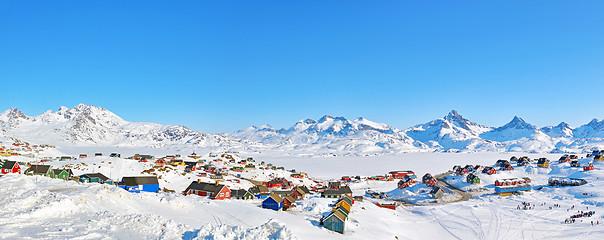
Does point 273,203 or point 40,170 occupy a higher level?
point 40,170

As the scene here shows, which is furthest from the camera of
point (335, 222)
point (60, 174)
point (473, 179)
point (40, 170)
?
point (473, 179)

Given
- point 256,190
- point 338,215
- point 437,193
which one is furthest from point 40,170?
point 437,193

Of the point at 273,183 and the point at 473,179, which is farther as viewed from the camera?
the point at 473,179

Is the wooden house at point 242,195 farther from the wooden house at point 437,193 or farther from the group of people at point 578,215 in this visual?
the group of people at point 578,215

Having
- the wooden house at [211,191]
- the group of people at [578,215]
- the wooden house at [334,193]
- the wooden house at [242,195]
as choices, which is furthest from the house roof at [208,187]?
the group of people at [578,215]

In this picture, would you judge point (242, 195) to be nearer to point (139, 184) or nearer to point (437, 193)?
point (139, 184)

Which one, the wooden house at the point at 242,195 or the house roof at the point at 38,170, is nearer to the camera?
the house roof at the point at 38,170

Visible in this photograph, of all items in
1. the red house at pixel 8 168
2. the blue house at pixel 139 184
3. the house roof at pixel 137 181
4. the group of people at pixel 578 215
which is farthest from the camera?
the red house at pixel 8 168

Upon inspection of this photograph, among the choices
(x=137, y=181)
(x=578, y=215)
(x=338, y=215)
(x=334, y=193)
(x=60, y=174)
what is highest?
(x=60, y=174)
